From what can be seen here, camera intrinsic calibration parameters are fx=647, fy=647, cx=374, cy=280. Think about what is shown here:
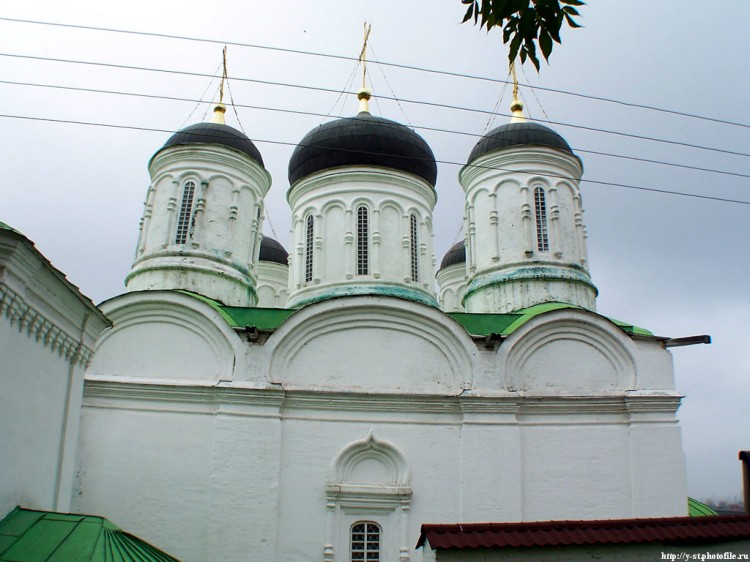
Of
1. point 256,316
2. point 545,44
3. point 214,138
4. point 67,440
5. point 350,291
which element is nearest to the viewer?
point 545,44

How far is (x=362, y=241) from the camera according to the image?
12.7 meters

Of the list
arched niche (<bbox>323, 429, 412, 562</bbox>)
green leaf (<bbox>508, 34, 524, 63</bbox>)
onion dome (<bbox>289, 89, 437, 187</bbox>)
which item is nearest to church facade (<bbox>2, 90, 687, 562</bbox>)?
arched niche (<bbox>323, 429, 412, 562</bbox>)

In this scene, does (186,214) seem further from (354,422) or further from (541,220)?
(541,220)

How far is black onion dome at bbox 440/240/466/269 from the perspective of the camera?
65.5 feet

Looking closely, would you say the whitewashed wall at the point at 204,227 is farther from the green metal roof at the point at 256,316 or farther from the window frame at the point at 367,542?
the window frame at the point at 367,542

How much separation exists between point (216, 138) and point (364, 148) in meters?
→ 2.94

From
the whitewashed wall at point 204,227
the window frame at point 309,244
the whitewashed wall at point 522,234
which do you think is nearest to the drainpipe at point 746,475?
the whitewashed wall at point 522,234

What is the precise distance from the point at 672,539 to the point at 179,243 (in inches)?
371

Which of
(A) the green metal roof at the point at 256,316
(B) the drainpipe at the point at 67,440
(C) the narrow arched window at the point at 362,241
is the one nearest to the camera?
(B) the drainpipe at the point at 67,440

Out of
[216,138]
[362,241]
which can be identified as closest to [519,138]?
[362,241]

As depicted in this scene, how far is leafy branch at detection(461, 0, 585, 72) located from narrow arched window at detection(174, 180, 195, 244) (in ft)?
32.3

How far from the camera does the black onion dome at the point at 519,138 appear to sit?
13.1 metres

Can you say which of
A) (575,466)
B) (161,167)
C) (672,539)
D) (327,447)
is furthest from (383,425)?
(161,167)

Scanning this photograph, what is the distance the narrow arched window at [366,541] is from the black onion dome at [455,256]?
11596 mm
